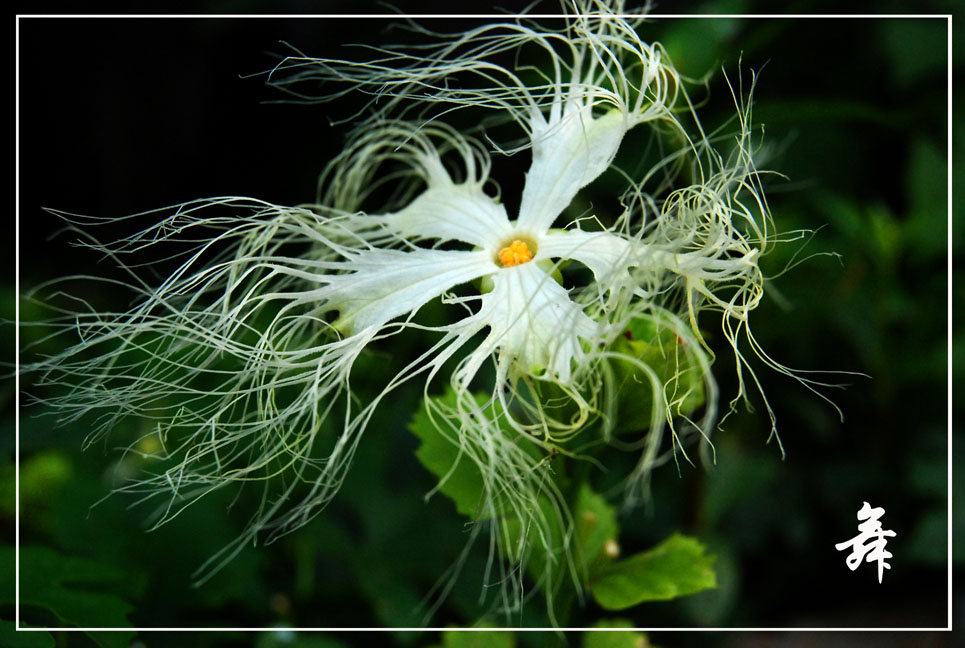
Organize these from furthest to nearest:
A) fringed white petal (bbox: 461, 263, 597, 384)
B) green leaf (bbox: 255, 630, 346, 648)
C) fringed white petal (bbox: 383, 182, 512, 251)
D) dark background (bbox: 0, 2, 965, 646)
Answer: dark background (bbox: 0, 2, 965, 646), green leaf (bbox: 255, 630, 346, 648), fringed white petal (bbox: 383, 182, 512, 251), fringed white petal (bbox: 461, 263, 597, 384)

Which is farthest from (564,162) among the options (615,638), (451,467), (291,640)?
(291,640)

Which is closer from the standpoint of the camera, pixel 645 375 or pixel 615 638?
pixel 645 375

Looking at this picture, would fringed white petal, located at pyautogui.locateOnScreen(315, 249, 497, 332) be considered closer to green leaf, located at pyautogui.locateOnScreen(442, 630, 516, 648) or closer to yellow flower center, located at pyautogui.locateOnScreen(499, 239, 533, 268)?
yellow flower center, located at pyautogui.locateOnScreen(499, 239, 533, 268)

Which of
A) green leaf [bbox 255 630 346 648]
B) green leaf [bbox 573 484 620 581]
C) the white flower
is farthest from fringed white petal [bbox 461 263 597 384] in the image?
green leaf [bbox 255 630 346 648]

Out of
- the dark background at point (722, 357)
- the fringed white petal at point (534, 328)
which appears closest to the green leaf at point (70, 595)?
the dark background at point (722, 357)

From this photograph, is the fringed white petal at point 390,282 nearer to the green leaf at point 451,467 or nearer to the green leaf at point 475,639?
the green leaf at point 451,467

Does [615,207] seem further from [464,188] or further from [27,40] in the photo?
[27,40]

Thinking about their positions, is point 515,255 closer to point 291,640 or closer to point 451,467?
point 451,467
